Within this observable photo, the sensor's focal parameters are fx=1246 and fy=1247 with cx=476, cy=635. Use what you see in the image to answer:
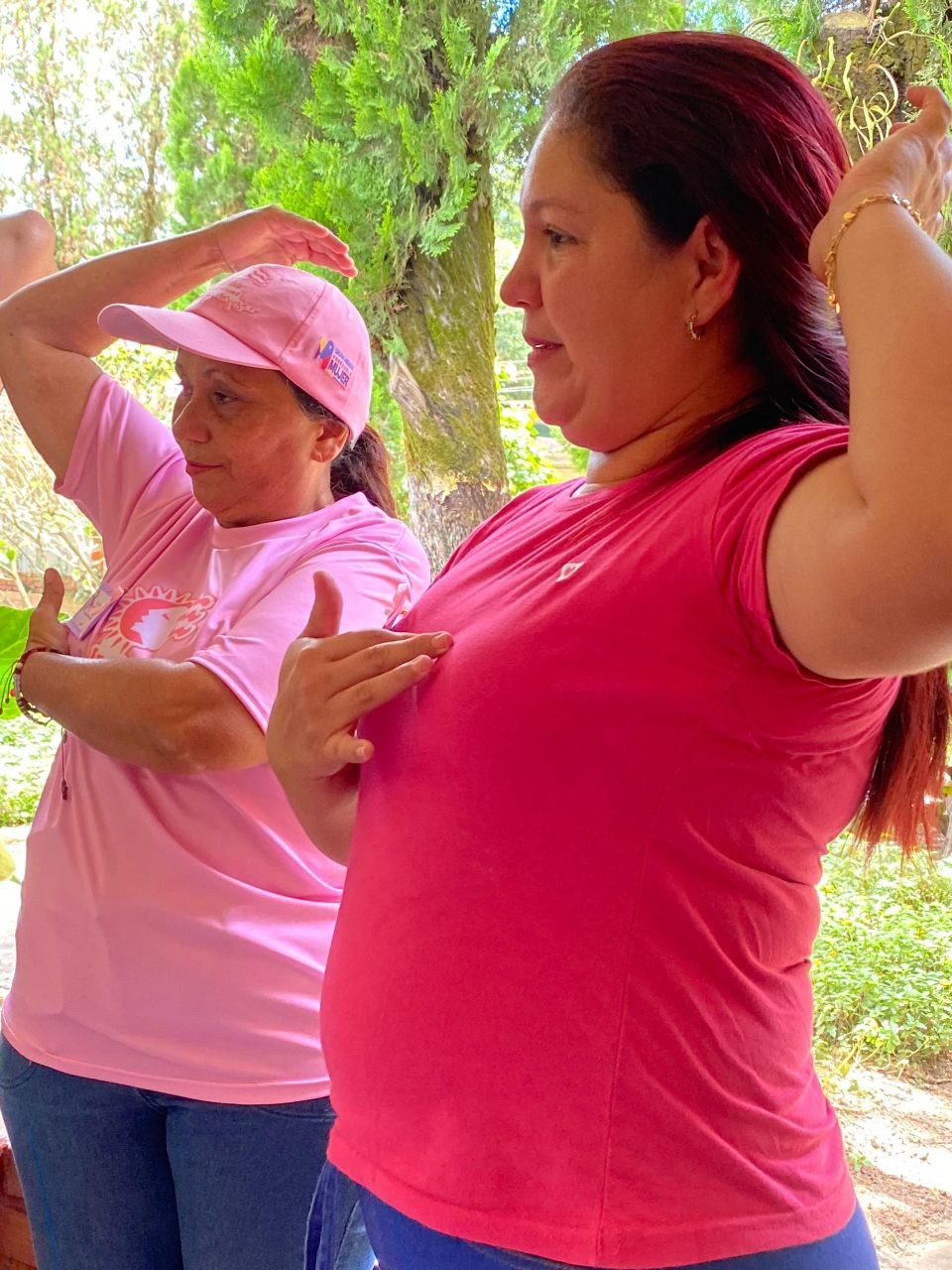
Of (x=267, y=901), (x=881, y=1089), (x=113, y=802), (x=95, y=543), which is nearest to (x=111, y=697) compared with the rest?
(x=113, y=802)

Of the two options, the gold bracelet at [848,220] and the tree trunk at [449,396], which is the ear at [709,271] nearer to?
the gold bracelet at [848,220]

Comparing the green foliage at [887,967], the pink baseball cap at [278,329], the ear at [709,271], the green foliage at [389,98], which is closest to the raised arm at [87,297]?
the pink baseball cap at [278,329]

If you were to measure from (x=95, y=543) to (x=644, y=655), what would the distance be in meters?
3.73

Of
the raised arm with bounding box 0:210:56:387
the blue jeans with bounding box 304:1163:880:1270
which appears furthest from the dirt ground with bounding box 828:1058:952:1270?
the raised arm with bounding box 0:210:56:387

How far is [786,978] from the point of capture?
0.79 metres

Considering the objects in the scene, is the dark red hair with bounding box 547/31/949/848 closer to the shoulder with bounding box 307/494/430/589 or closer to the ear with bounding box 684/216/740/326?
the ear with bounding box 684/216/740/326

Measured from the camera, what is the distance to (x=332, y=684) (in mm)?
918

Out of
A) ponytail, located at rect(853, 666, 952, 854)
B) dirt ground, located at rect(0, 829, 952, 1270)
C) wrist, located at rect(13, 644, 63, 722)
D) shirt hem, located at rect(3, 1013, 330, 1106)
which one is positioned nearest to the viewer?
ponytail, located at rect(853, 666, 952, 854)

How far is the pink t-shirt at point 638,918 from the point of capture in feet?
2.35

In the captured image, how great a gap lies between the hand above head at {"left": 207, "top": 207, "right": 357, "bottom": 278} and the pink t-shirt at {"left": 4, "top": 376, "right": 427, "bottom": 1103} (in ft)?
1.57

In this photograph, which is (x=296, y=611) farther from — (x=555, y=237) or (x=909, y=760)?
(x=909, y=760)

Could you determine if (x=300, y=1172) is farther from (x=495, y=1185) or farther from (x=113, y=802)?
(x=495, y=1185)

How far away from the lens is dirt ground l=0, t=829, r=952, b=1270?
1735 millimetres

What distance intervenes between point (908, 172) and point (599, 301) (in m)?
0.22
